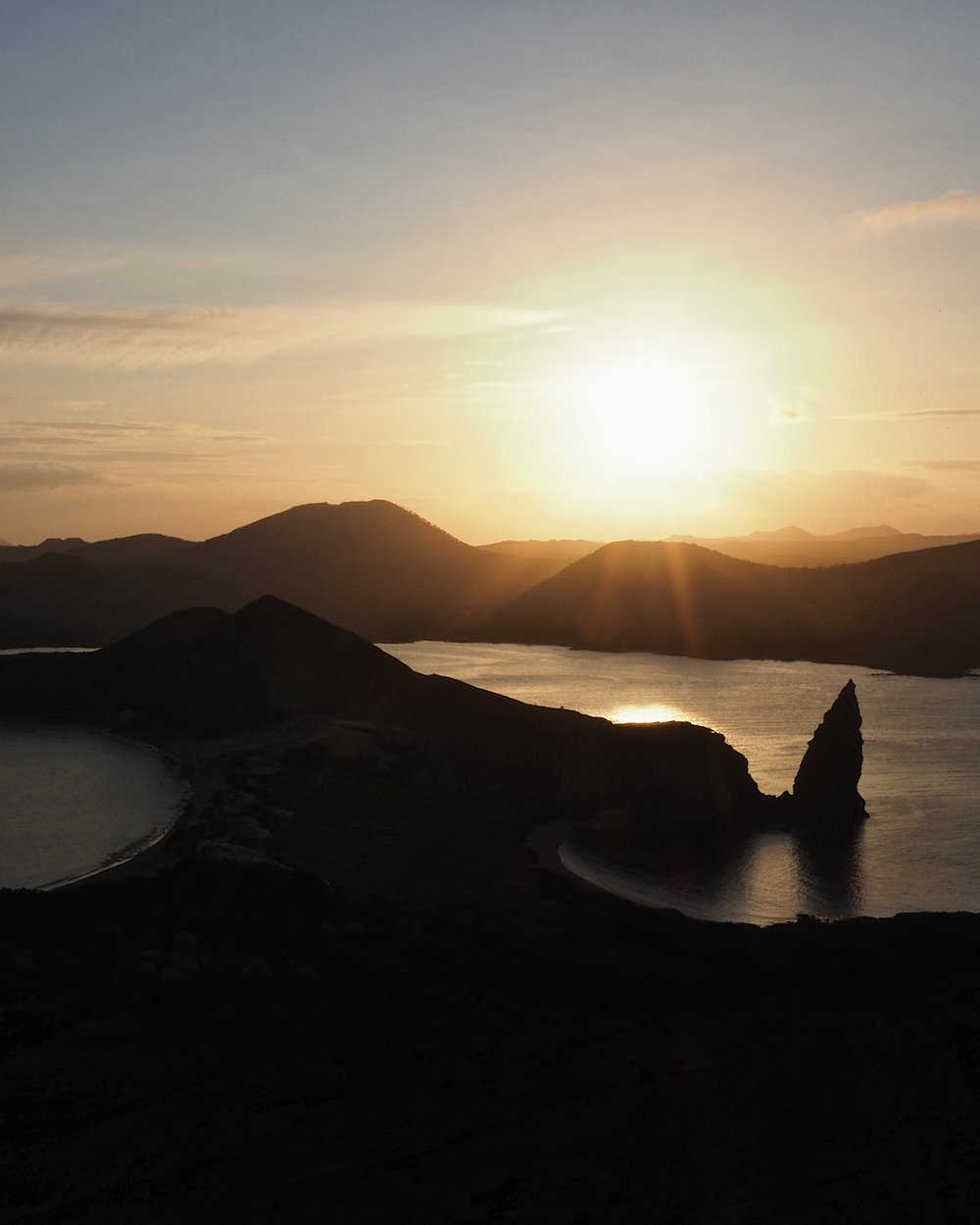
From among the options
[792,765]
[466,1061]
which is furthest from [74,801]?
[792,765]

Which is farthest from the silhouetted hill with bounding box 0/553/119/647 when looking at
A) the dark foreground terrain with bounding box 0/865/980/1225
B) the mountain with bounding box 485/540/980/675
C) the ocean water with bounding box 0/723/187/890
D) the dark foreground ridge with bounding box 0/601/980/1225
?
the dark foreground terrain with bounding box 0/865/980/1225

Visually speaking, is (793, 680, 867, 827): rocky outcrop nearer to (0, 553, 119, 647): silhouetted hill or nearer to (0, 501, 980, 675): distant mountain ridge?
(0, 501, 980, 675): distant mountain ridge

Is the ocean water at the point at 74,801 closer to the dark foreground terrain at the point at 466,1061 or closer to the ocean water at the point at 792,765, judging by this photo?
the dark foreground terrain at the point at 466,1061

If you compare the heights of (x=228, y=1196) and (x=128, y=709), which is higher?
(x=128, y=709)

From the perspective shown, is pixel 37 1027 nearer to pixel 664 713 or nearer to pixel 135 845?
pixel 135 845

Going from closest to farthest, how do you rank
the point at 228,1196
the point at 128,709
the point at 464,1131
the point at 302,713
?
the point at 228,1196 < the point at 464,1131 < the point at 302,713 < the point at 128,709

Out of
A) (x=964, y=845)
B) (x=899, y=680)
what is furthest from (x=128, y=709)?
(x=899, y=680)

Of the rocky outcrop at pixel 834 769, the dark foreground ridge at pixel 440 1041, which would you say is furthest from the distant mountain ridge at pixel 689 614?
the dark foreground ridge at pixel 440 1041

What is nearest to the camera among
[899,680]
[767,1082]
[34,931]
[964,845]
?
[767,1082]
